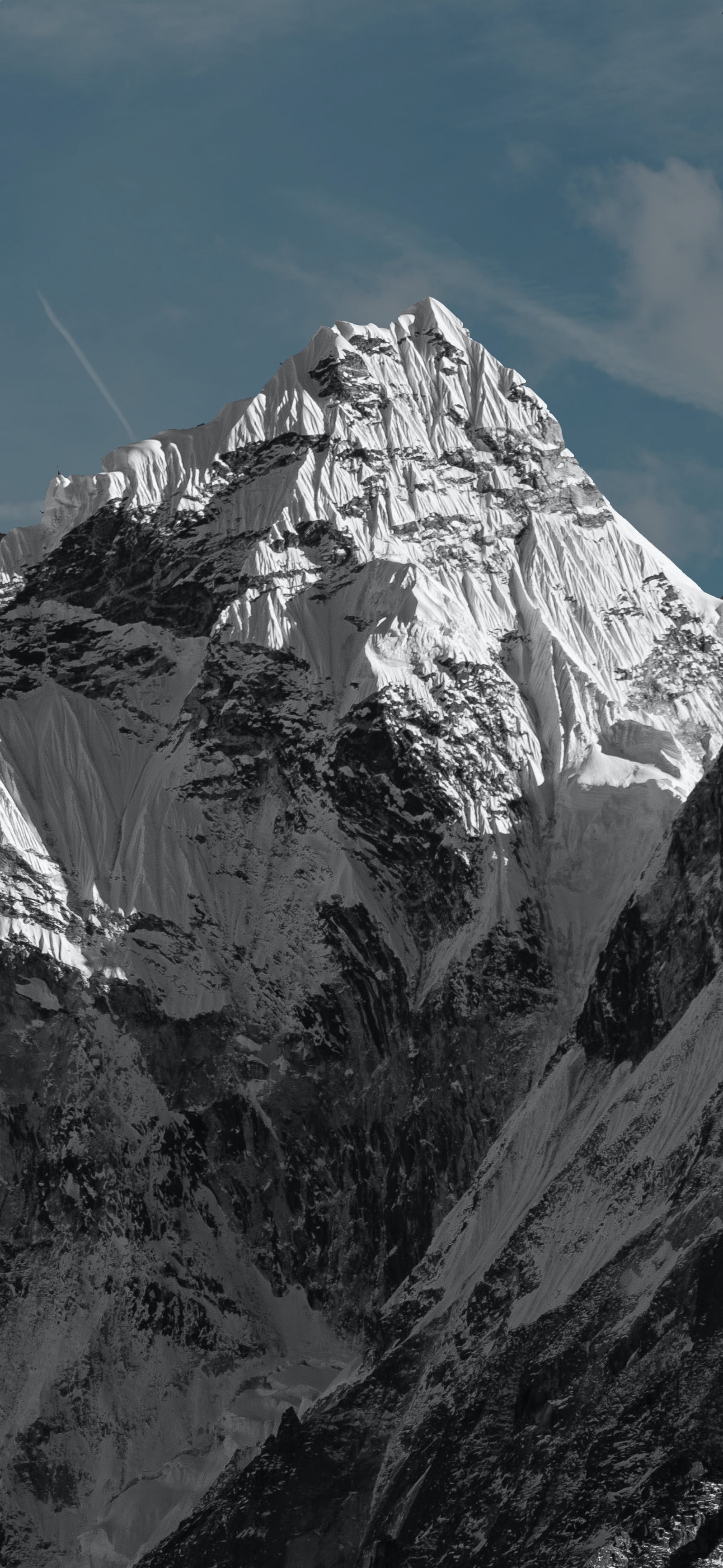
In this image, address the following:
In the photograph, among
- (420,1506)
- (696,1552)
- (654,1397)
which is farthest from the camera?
(420,1506)

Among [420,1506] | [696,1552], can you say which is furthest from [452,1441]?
[696,1552]

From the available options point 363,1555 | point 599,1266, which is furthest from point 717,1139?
point 363,1555

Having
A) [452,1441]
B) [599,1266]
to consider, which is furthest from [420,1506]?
[599,1266]

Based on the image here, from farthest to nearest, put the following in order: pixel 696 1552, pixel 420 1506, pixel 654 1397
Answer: pixel 420 1506 < pixel 654 1397 < pixel 696 1552

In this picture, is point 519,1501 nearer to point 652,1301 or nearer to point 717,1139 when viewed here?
point 652,1301

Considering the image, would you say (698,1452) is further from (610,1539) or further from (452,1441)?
(452,1441)

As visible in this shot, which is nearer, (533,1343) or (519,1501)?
(519,1501)

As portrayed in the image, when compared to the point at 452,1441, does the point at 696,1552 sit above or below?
below

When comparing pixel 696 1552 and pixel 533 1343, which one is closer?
pixel 696 1552

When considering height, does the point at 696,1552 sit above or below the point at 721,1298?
below
